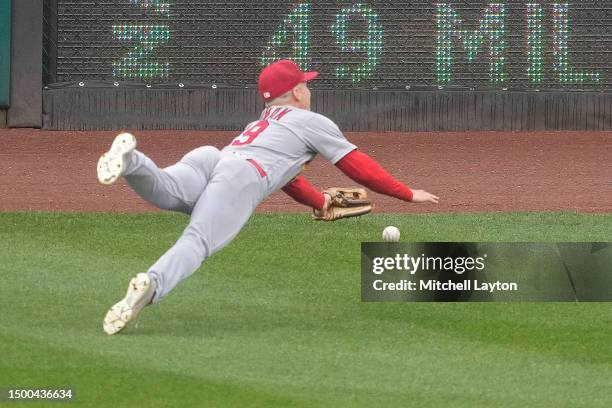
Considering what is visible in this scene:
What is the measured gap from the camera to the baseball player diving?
639 cm

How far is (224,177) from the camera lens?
22.5 feet

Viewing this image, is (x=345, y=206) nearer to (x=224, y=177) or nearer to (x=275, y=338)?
(x=224, y=177)

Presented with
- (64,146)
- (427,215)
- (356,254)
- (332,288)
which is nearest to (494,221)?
(427,215)

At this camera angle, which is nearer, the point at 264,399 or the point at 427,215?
the point at 264,399

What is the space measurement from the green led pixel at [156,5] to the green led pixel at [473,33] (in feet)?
7.78

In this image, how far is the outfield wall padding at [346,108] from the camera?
13.7 meters

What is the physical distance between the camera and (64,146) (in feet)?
44.6

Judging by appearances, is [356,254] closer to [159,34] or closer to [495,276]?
[495,276]

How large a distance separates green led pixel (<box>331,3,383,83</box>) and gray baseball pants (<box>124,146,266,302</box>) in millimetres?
6505

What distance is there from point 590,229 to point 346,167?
11.1ft

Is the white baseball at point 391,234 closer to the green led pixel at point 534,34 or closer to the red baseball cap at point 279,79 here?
Result: the red baseball cap at point 279,79

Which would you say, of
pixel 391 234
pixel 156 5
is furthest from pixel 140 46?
pixel 391 234

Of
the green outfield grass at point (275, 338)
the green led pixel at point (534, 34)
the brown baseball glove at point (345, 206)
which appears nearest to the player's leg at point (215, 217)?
the green outfield grass at point (275, 338)

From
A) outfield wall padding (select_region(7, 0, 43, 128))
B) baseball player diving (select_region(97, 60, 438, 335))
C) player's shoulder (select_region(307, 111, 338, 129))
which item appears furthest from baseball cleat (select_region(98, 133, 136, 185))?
outfield wall padding (select_region(7, 0, 43, 128))
